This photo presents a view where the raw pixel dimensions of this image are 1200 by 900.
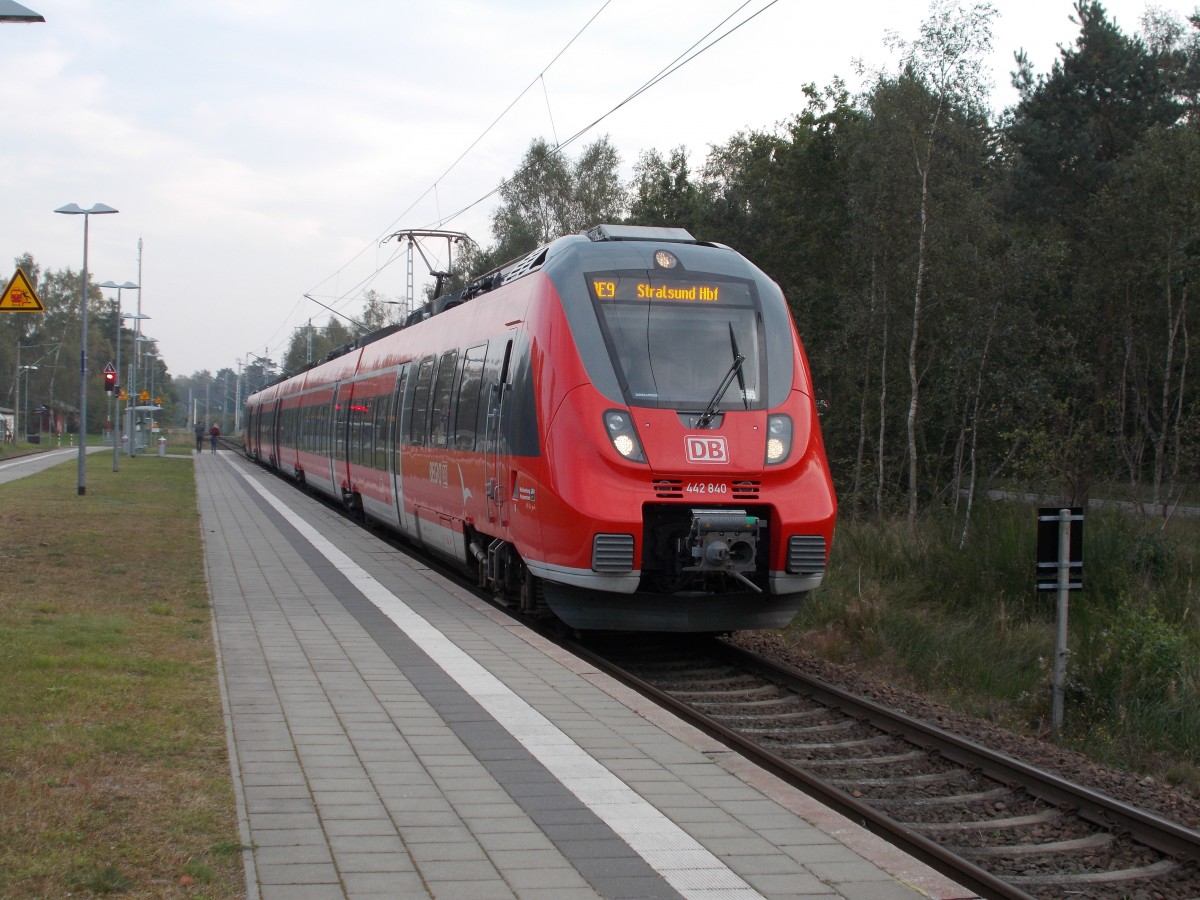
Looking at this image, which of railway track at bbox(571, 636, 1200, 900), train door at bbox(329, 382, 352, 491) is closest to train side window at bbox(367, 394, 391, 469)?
train door at bbox(329, 382, 352, 491)

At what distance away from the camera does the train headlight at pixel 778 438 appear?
32.2 feet

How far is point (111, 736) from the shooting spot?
6.39 metres

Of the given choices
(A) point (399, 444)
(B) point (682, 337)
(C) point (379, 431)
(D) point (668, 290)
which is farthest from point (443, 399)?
(C) point (379, 431)

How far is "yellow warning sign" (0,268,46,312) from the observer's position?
15250 mm

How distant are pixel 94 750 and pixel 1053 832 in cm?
471

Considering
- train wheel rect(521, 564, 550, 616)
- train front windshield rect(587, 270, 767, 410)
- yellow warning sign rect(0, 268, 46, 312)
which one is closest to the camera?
train front windshield rect(587, 270, 767, 410)

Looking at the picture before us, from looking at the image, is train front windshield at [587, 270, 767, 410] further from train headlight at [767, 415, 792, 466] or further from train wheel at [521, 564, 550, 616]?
train wheel at [521, 564, 550, 616]

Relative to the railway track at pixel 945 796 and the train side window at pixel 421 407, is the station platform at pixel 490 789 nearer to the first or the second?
the railway track at pixel 945 796

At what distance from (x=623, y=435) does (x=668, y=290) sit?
1.53 meters

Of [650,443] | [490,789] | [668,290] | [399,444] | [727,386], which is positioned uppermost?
[668,290]

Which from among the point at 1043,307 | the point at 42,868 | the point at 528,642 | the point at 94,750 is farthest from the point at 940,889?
the point at 1043,307

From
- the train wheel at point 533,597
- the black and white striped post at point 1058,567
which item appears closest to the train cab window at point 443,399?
the train wheel at point 533,597

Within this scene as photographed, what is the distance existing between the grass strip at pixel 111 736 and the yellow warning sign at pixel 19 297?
3030mm

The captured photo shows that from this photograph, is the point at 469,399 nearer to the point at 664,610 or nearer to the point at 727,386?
the point at 727,386
